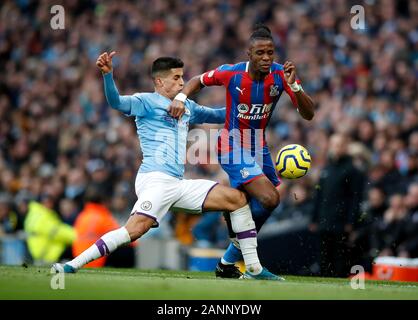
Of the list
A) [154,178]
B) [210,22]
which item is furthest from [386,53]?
[154,178]

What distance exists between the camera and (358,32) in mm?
16516

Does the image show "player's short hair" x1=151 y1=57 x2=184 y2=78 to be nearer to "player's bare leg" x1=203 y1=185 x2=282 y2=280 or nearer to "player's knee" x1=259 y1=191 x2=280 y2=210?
"player's bare leg" x1=203 y1=185 x2=282 y2=280

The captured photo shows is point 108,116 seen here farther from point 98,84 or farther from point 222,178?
point 222,178

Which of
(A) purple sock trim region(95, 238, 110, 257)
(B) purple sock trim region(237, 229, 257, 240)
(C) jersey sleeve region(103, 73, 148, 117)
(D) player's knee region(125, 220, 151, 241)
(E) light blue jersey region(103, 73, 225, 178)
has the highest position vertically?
(C) jersey sleeve region(103, 73, 148, 117)

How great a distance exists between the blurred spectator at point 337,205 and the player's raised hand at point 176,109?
322 cm

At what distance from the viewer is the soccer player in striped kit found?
342 inches

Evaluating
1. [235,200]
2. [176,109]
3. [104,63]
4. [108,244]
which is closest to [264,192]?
[235,200]

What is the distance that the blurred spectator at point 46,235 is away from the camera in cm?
1410

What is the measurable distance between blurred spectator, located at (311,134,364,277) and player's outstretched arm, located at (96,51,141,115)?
3.45 meters

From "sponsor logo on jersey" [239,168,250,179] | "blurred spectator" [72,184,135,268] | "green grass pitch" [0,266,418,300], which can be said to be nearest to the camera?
"green grass pitch" [0,266,418,300]

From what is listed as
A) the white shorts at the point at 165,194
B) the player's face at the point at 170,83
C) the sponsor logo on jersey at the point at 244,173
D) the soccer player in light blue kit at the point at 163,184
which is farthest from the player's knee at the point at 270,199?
the player's face at the point at 170,83

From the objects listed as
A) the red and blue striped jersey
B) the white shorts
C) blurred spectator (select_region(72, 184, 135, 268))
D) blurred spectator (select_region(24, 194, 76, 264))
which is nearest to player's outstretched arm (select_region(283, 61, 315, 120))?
the red and blue striped jersey

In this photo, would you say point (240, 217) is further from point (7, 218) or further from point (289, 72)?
point (7, 218)

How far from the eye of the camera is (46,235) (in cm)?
1427
